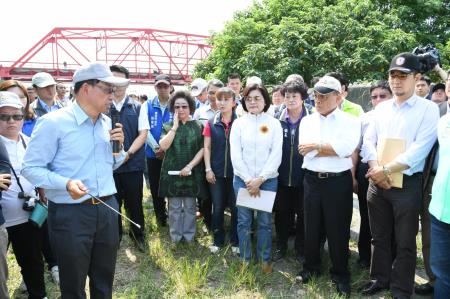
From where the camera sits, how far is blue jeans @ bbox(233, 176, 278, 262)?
3598mm

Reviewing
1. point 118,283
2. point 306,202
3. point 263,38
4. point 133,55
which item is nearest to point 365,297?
point 306,202

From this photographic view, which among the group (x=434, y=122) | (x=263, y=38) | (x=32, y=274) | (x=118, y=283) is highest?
(x=263, y=38)

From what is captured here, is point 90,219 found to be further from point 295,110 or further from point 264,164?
point 295,110

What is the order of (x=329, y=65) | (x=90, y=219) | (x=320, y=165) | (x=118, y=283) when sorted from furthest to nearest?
(x=329, y=65) < (x=118, y=283) < (x=320, y=165) < (x=90, y=219)

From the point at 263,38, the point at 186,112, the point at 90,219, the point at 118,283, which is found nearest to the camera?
the point at 90,219

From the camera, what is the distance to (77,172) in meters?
2.21

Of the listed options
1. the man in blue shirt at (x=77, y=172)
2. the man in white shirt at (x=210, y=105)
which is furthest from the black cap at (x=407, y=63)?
the man in white shirt at (x=210, y=105)

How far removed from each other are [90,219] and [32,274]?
1.15 m

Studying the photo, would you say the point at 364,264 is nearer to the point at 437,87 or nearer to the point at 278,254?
the point at 278,254

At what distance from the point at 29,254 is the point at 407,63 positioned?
10.9 feet

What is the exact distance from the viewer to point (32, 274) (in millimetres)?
2910

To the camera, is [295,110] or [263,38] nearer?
[295,110]

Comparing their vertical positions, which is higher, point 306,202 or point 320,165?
point 320,165

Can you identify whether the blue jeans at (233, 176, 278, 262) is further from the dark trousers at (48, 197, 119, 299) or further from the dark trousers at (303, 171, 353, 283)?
the dark trousers at (48, 197, 119, 299)
